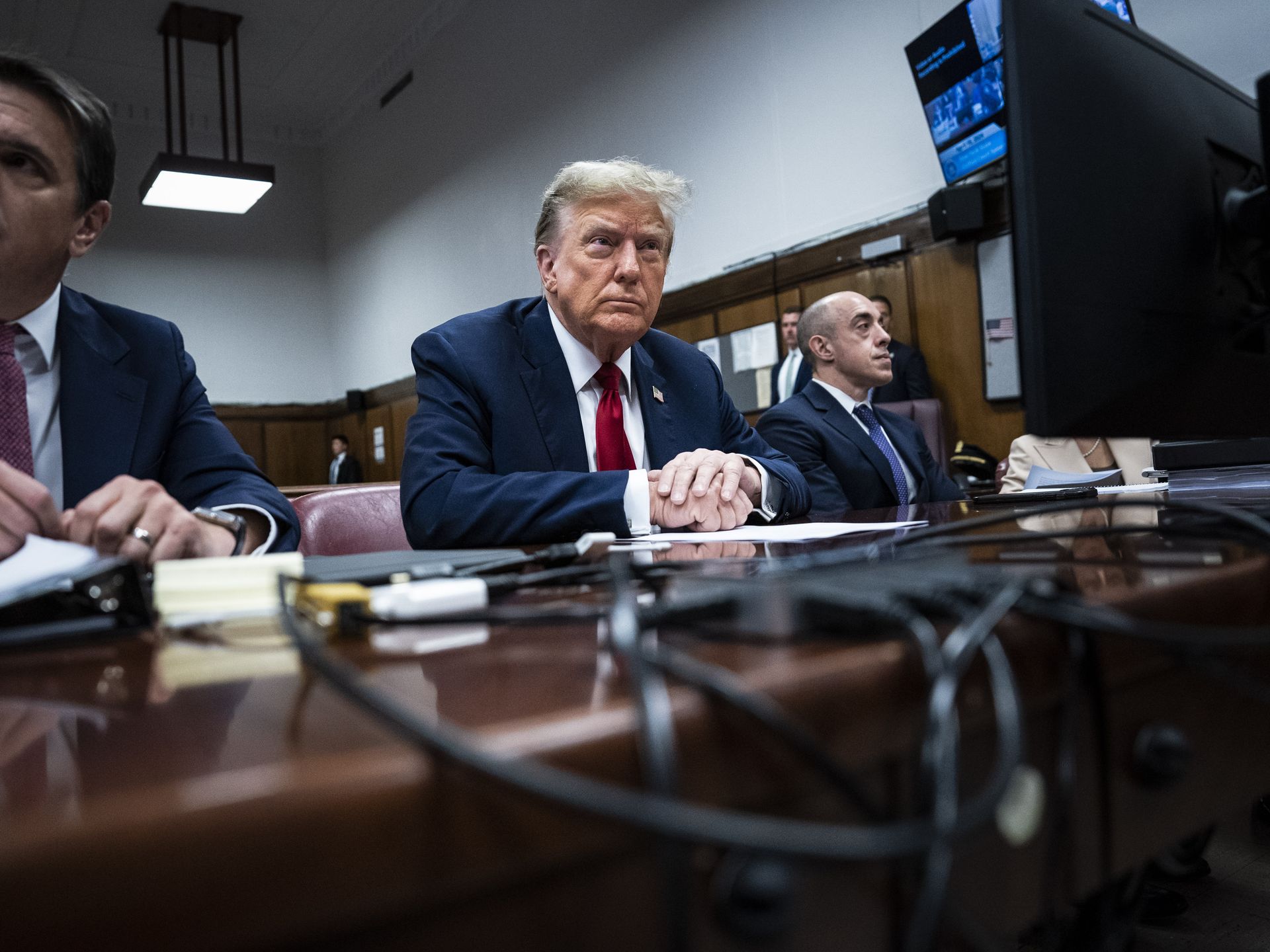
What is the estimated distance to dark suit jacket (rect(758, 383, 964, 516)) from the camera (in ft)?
8.80

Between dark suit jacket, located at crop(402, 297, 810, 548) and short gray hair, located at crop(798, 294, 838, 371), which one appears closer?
dark suit jacket, located at crop(402, 297, 810, 548)

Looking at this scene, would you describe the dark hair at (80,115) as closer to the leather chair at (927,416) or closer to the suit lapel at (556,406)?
the suit lapel at (556,406)

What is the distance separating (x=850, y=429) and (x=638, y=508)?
1.83 m

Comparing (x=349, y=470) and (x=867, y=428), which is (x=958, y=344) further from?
(x=349, y=470)

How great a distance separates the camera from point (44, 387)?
1143 mm

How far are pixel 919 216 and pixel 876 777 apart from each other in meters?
4.94

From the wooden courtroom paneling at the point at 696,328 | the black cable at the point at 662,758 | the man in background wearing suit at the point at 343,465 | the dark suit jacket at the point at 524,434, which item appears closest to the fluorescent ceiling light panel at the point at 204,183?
the man in background wearing suit at the point at 343,465

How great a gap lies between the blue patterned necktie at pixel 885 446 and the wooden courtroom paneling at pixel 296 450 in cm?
844

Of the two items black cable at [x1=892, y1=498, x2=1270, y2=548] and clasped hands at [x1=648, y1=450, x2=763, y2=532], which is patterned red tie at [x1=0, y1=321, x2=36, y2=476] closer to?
clasped hands at [x1=648, y1=450, x2=763, y2=532]

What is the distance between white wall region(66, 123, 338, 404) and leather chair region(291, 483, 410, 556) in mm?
8774

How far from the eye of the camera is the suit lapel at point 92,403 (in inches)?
43.0

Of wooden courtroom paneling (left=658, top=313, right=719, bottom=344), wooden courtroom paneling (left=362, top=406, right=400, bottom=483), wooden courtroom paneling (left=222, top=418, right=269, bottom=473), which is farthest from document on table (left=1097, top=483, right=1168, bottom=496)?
wooden courtroom paneling (left=222, top=418, right=269, bottom=473)

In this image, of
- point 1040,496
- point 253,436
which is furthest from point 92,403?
point 253,436

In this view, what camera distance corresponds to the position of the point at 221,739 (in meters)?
0.25
